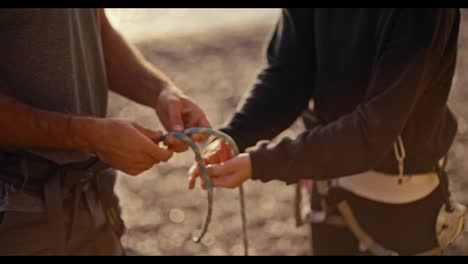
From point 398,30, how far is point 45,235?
1.49 metres

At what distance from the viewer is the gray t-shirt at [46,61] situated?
2.60 meters

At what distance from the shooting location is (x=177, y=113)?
298 cm

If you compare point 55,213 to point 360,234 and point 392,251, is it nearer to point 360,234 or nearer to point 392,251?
point 360,234

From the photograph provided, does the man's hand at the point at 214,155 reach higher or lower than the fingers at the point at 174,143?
lower

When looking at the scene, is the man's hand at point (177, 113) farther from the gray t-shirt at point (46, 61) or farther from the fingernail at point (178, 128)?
the gray t-shirt at point (46, 61)

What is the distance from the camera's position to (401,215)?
10.5 ft

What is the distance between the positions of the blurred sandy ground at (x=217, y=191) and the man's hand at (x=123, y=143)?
216cm

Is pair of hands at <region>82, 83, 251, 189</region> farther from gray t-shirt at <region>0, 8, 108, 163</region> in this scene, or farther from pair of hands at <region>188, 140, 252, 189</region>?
gray t-shirt at <region>0, 8, 108, 163</region>

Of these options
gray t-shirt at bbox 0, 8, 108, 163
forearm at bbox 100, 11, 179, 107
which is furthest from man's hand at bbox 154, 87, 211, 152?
gray t-shirt at bbox 0, 8, 108, 163

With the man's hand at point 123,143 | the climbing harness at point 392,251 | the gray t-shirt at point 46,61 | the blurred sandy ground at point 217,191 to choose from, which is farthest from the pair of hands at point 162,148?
the blurred sandy ground at point 217,191

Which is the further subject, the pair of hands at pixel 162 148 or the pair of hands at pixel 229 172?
the pair of hands at pixel 229 172

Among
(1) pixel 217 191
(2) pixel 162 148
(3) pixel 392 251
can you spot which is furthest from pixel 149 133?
(1) pixel 217 191

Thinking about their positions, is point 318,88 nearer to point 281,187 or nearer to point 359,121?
point 359,121

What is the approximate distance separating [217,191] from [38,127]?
3030 millimetres
